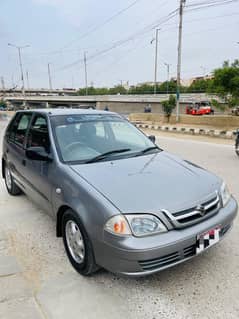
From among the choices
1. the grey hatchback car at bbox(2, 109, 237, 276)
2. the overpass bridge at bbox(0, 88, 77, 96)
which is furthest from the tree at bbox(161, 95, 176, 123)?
the overpass bridge at bbox(0, 88, 77, 96)

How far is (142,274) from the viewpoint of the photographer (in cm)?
202

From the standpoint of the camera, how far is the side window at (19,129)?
386 centimetres

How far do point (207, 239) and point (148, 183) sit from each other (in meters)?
0.69

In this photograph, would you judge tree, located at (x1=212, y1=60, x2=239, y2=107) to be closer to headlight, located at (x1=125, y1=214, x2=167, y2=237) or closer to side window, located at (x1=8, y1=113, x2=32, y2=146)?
side window, located at (x1=8, y1=113, x2=32, y2=146)

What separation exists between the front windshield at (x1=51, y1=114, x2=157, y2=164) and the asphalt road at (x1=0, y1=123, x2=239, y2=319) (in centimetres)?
112

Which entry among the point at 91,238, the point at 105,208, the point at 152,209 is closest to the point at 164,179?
the point at 152,209

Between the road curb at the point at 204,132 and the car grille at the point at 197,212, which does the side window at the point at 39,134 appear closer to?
the car grille at the point at 197,212

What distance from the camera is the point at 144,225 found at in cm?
202

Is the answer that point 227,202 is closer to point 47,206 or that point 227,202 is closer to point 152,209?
point 152,209

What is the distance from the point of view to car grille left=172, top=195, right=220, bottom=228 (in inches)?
82.6

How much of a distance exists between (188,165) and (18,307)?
7.11ft

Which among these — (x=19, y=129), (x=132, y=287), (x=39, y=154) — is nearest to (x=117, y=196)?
(x=132, y=287)

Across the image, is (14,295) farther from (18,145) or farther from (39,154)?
(18,145)

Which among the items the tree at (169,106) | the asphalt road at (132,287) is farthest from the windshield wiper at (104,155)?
the tree at (169,106)
